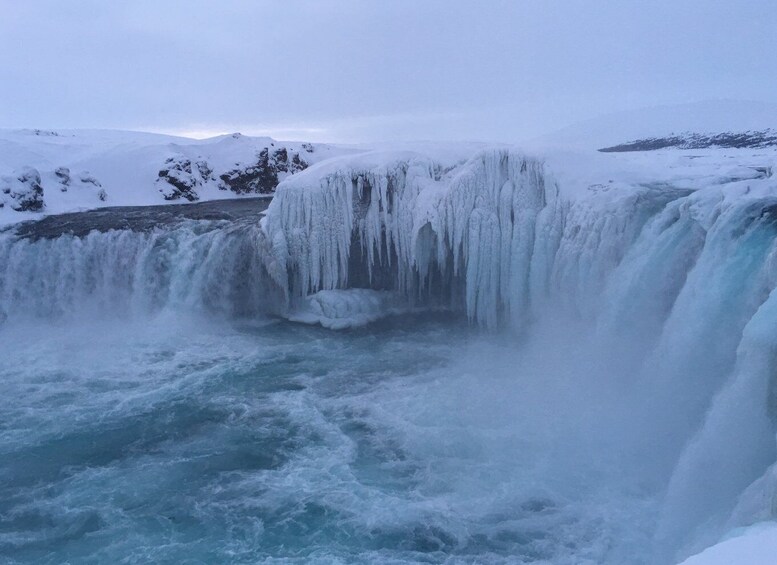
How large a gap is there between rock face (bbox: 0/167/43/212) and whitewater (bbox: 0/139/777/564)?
3648mm

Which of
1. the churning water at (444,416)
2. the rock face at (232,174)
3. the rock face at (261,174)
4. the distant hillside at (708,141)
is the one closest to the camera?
the churning water at (444,416)

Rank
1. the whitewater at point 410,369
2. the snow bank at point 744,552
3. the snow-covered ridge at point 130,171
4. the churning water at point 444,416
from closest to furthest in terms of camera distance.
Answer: the snow bank at point 744,552, the churning water at point 444,416, the whitewater at point 410,369, the snow-covered ridge at point 130,171

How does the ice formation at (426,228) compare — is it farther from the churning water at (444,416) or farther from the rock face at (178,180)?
the rock face at (178,180)

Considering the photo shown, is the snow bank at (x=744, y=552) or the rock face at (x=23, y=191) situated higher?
the rock face at (x=23, y=191)

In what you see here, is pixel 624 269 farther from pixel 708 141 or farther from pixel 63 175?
pixel 63 175

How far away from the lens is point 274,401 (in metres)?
10.9

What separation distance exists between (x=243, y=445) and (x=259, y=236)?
6.84m

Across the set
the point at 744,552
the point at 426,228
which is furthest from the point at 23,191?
the point at 744,552

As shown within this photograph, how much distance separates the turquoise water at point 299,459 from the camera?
6969mm

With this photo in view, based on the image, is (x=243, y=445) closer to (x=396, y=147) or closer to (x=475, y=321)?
(x=475, y=321)

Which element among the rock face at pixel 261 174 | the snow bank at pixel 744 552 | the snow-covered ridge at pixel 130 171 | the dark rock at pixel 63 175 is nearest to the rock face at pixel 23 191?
the snow-covered ridge at pixel 130 171

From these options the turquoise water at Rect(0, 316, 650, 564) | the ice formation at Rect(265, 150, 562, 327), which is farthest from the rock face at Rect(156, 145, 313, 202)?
the turquoise water at Rect(0, 316, 650, 564)

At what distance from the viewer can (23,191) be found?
2092cm

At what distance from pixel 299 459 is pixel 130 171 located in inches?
843
